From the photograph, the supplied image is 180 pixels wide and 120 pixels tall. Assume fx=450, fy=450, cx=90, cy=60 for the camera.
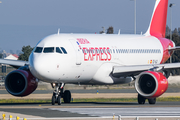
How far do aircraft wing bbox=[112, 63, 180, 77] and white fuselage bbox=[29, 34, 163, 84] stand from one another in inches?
20.1

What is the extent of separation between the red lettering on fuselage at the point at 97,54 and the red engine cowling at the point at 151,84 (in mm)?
3264

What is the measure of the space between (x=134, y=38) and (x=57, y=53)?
10485mm

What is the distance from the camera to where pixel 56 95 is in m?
27.2

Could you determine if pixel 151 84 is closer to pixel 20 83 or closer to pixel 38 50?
pixel 38 50

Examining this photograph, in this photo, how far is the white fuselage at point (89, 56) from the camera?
26.1 metres

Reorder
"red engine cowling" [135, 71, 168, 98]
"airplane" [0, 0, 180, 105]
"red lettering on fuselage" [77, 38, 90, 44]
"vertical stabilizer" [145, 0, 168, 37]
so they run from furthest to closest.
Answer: "vertical stabilizer" [145, 0, 168, 37], "red lettering on fuselage" [77, 38, 90, 44], "red engine cowling" [135, 71, 168, 98], "airplane" [0, 0, 180, 105]

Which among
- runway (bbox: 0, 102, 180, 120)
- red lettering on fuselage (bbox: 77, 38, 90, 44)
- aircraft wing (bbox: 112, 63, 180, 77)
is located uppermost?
red lettering on fuselage (bbox: 77, 38, 90, 44)

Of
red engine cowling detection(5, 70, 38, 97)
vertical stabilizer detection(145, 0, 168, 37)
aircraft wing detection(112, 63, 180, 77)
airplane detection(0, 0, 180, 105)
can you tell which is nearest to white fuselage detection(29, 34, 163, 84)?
airplane detection(0, 0, 180, 105)

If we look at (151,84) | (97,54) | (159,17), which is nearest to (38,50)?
(97,54)

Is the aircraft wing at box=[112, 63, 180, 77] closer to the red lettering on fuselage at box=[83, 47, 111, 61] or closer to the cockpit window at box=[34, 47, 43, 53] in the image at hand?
the red lettering on fuselage at box=[83, 47, 111, 61]

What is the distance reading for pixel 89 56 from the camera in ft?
96.0

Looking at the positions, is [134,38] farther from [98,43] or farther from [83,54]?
[83,54]

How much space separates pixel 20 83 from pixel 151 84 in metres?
9.01

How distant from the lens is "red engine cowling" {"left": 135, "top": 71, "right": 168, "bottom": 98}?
89.9ft
